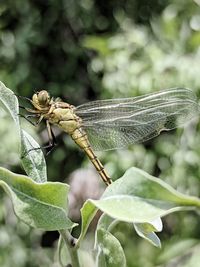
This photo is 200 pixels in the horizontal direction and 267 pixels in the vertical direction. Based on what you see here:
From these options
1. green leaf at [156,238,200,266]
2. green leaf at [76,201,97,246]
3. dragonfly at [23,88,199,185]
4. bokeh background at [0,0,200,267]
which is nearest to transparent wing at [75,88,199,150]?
dragonfly at [23,88,199,185]

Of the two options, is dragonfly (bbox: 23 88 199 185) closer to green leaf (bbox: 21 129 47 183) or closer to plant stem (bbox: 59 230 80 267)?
green leaf (bbox: 21 129 47 183)

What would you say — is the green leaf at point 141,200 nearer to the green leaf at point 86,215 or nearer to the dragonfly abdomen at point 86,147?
the green leaf at point 86,215

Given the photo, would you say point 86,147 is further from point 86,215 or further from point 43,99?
point 86,215

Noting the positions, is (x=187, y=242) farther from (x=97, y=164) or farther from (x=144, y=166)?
(x=97, y=164)

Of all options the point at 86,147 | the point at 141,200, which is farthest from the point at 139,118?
the point at 141,200

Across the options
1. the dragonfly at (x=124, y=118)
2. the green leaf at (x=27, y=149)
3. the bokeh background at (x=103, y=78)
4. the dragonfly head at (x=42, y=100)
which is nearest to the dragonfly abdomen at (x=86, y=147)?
the dragonfly at (x=124, y=118)

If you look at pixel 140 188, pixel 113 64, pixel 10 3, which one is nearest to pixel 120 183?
pixel 140 188
